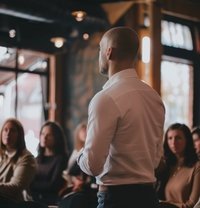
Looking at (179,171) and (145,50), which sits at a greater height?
(145,50)

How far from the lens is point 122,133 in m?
1.95

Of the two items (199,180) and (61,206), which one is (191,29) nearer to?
(199,180)

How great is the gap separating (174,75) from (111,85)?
6.75 metres

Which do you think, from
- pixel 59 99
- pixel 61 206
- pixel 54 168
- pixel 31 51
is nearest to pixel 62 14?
pixel 31 51

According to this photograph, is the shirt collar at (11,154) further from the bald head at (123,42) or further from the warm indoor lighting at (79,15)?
the warm indoor lighting at (79,15)

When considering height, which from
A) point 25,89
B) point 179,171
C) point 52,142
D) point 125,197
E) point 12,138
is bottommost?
point 125,197

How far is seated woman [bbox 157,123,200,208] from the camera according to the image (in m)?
3.63

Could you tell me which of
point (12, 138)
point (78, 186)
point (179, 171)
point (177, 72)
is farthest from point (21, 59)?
point (179, 171)

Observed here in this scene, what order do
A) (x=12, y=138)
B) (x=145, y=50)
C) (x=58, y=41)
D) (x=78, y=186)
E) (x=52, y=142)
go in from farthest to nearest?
(x=58, y=41) → (x=145, y=50) → (x=52, y=142) → (x=78, y=186) → (x=12, y=138)

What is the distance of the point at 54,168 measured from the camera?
5.26 metres

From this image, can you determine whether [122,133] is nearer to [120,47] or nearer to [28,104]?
[120,47]

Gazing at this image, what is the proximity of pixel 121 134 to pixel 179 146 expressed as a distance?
1971mm

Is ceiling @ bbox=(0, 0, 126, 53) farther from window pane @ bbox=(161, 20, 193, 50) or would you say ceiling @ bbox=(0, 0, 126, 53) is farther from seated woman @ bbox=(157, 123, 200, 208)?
seated woman @ bbox=(157, 123, 200, 208)

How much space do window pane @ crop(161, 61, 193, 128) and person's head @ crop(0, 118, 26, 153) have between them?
4.46 metres
